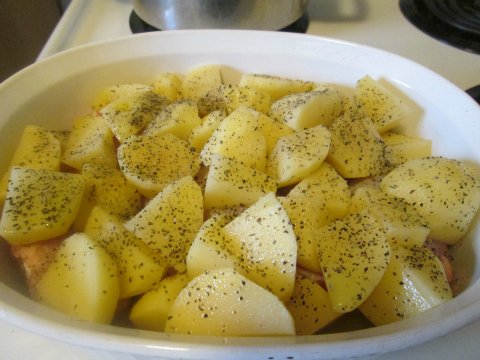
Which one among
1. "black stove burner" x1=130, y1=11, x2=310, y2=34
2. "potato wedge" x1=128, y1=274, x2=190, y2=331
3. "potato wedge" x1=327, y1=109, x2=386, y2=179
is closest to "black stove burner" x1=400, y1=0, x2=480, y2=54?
"black stove burner" x1=130, y1=11, x2=310, y2=34

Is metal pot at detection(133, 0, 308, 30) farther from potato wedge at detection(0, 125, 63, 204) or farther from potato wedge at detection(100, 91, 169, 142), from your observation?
potato wedge at detection(0, 125, 63, 204)

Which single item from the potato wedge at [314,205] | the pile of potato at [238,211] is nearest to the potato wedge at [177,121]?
the pile of potato at [238,211]

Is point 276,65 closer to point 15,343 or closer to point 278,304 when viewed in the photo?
point 278,304

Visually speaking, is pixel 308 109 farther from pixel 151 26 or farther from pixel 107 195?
pixel 151 26

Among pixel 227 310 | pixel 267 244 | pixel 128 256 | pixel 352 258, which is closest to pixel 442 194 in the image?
pixel 352 258

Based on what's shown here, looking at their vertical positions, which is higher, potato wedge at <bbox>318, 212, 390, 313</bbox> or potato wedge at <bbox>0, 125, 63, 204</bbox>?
potato wedge at <bbox>0, 125, 63, 204</bbox>

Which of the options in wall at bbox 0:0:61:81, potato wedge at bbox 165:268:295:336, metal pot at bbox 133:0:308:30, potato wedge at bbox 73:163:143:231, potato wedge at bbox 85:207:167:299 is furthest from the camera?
wall at bbox 0:0:61:81

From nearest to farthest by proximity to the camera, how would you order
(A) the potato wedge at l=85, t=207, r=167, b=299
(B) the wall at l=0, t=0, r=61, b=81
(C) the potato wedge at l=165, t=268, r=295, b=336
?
(C) the potato wedge at l=165, t=268, r=295, b=336
(A) the potato wedge at l=85, t=207, r=167, b=299
(B) the wall at l=0, t=0, r=61, b=81
